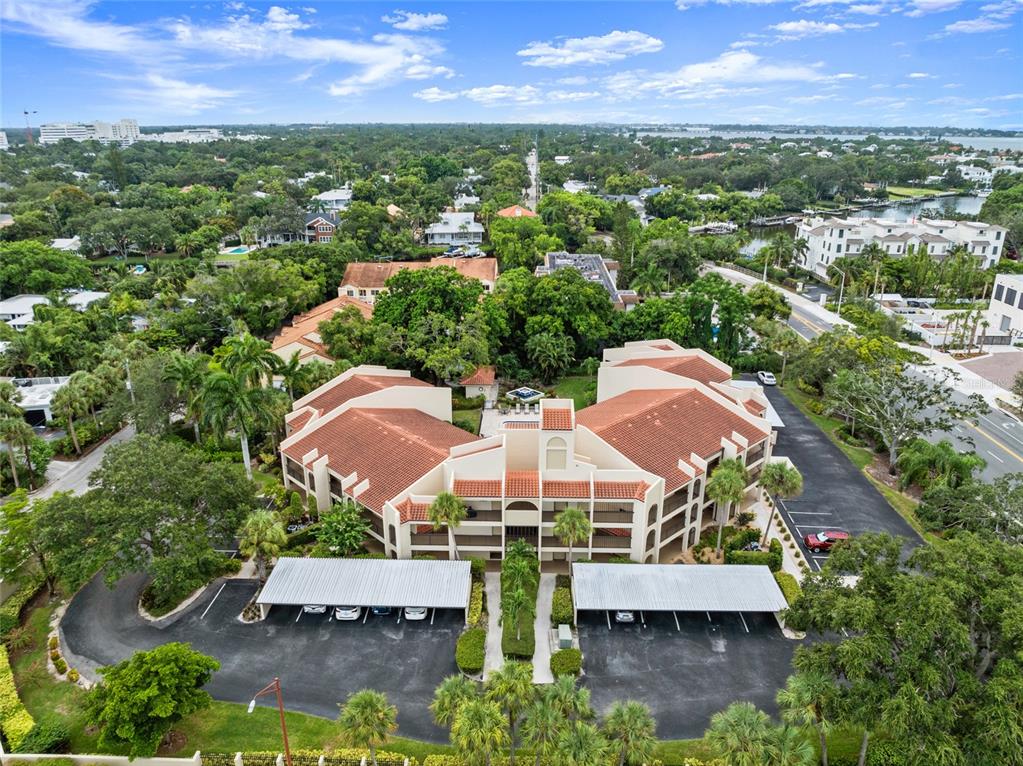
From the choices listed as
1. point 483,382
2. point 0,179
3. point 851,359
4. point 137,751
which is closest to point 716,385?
point 851,359

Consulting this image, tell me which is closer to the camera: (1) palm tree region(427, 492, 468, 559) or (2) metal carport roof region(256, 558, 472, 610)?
(2) metal carport roof region(256, 558, 472, 610)

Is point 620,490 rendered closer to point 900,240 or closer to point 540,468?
point 540,468

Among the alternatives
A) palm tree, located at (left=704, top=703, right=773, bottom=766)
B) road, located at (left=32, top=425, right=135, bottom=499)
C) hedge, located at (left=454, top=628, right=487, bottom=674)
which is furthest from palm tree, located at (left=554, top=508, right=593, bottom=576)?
road, located at (left=32, top=425, right=135, bottom=499)

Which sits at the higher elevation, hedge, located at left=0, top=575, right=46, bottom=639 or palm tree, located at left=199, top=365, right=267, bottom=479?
palm tree, located at left=199, top=365, right=267, bottom=479

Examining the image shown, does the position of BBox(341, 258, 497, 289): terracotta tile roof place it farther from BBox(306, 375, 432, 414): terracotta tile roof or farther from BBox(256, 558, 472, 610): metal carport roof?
BBox(256, 558, 472, 610): metal carport roof

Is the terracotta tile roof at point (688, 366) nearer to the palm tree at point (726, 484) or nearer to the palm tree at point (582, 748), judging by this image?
the palm tree at point (726, 484)

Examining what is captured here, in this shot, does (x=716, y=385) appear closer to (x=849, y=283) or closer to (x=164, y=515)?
(x=164, y=515)

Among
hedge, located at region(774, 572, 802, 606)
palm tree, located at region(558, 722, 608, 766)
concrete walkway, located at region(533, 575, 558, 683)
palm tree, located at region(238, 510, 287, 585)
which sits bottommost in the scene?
concrete walkway, located at region(533, 575, 558, 683)
